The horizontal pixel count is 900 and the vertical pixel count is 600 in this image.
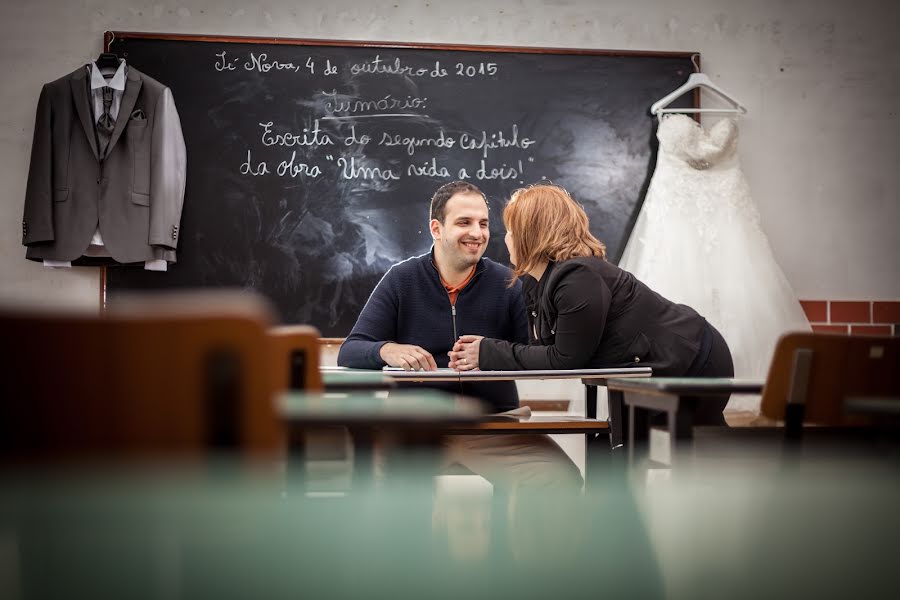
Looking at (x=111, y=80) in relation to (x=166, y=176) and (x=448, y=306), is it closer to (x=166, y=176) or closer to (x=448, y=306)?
(x=166, y=176)

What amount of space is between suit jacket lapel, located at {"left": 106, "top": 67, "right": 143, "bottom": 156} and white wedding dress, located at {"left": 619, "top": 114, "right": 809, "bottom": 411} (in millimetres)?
2105

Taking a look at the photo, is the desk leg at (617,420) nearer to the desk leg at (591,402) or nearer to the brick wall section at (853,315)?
the desk leg at (591,402)

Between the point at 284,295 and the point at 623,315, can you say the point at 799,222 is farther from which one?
the point at 284,295

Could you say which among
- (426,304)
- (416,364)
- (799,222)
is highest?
(799,222)

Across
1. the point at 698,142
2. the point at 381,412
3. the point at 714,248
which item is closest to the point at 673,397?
the point at 381,412

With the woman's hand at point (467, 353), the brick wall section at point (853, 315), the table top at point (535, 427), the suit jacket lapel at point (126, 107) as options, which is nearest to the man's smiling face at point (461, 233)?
the woman's hand at point (467, 353)

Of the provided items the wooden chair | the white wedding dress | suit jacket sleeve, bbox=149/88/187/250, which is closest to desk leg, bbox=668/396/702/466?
the wooden chair

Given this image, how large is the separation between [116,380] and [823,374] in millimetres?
1277

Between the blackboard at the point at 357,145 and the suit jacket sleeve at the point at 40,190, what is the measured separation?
0.33 m

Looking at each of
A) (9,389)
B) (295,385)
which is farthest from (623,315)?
(9,389)

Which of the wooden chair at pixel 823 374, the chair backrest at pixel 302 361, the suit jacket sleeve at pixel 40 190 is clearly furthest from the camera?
the suit jacket sleeve at pixel 40 190

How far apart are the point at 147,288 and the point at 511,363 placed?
1.95 metres

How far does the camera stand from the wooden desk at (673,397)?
1.44 m

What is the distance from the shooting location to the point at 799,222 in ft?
12.8
